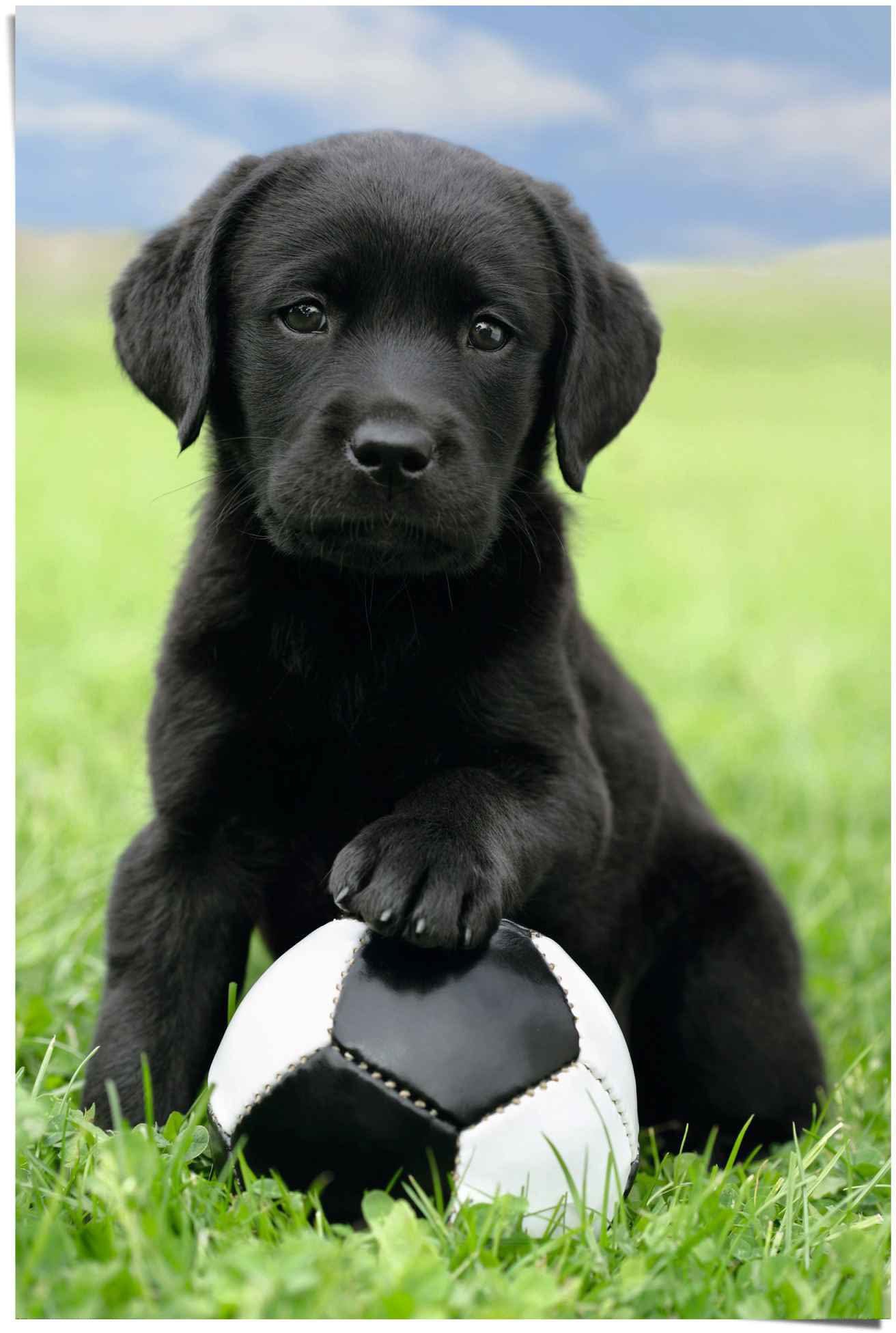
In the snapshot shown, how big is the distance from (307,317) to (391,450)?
459 mm

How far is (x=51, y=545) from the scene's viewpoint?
9.79 metres

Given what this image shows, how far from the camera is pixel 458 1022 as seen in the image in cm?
219

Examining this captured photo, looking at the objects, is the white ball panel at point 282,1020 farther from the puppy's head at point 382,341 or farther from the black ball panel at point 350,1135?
the puppy's head at point 382,341

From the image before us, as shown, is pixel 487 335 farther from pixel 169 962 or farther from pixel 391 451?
pixel 169 962

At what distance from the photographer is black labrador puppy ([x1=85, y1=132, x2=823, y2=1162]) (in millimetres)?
2545

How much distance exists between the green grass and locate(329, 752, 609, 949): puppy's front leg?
0.44 m

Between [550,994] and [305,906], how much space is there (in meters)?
0.69

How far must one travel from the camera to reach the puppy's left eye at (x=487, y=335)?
2746 mm

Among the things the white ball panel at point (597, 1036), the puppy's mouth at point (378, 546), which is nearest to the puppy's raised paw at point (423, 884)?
the white ball panel at point (597, 1036)

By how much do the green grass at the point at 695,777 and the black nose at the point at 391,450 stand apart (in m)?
0.84

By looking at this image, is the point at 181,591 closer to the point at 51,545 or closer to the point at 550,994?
the point at 550,994

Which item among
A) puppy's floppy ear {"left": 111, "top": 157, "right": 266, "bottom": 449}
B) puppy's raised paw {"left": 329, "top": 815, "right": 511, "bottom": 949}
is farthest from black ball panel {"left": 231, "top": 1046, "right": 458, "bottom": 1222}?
puppy's floppy ear {"left": 111, "top": 157, "right": 266, "bottom": 449}

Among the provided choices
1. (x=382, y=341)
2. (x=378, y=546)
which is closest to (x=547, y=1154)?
(x=378, y=546)

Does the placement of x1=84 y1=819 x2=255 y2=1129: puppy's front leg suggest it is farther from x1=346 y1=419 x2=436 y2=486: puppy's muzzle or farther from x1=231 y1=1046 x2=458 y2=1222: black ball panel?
x1=346 y1=419 x2=436 y2=486: puppy's muzzle
